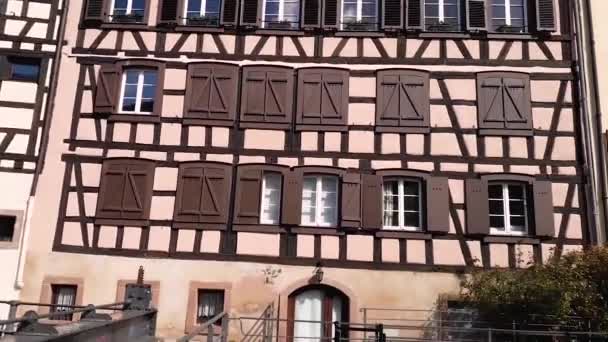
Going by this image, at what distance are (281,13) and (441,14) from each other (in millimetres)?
3522

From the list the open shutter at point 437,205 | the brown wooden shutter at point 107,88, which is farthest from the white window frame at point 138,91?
the open shutter at point 437,205

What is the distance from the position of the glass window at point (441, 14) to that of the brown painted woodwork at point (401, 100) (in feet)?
4.08

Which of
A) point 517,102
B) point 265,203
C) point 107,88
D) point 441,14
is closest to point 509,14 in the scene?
point 441,14

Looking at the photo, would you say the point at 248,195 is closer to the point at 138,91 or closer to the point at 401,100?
the point at 138,91

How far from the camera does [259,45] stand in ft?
42.6

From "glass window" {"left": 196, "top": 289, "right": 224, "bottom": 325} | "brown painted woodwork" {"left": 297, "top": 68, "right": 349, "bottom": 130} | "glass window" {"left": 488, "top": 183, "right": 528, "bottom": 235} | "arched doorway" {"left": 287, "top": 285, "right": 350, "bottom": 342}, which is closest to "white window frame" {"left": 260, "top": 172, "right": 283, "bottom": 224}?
"brown painted woodwork" {"left": 297, "top": 68, "right": 349, "bottom": 130}

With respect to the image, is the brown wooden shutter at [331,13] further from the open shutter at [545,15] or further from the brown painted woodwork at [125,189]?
the brown painted woodwork at [125,189]

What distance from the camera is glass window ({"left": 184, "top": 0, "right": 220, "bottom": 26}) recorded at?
1318 centimetres

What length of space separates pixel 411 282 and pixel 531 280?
7.41 feet

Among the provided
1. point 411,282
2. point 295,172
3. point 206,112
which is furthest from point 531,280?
point 206,112

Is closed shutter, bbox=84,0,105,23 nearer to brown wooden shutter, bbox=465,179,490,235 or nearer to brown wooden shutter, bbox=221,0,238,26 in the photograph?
brown wooden shutter, bbox=221,0,238,26

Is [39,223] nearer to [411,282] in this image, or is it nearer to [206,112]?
[206,112]

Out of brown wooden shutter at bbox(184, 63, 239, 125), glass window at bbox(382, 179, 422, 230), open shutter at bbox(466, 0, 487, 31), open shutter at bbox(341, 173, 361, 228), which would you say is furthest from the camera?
open shutter at bbox(466, 0, 487, 31)

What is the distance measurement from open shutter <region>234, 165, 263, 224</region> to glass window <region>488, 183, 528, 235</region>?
4.72 m
